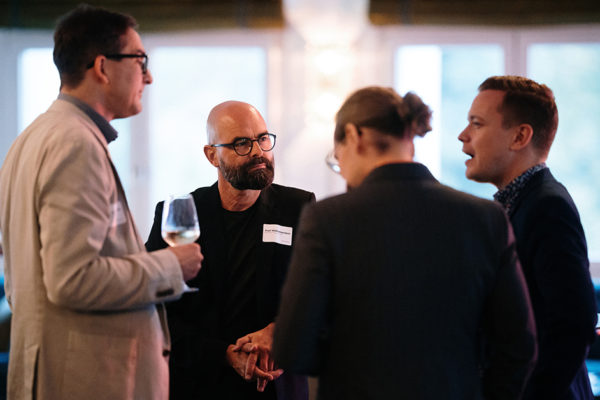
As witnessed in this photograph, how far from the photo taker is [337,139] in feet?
4.28

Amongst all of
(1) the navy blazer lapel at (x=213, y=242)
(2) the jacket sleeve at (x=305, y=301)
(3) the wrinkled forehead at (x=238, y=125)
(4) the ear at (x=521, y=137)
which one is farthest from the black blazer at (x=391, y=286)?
(3) the wrinkled forehead at (x=238, y=125)

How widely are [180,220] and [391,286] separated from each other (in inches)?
25.2

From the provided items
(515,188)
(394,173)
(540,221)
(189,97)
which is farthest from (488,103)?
(189,97)

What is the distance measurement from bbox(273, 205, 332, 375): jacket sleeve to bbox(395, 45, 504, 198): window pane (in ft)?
11.4

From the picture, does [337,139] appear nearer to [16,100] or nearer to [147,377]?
[147,377]

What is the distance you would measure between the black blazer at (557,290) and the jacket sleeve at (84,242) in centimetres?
94

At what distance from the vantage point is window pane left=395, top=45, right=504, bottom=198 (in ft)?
14.9

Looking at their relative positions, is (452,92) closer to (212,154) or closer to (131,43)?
(212,154)

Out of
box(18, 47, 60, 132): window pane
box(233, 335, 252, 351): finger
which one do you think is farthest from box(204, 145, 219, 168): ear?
box(18, 47, 60, 132): window pane

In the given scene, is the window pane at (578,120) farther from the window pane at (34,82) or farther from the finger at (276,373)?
the window pane at (34,82)

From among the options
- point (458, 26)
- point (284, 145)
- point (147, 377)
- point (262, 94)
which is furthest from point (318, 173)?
point (147, 377)

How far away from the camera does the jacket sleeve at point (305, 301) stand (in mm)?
1183

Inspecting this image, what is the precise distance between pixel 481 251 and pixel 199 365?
3.67 feet

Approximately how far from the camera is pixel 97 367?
4.65 feet
